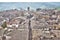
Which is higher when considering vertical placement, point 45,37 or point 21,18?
point 21,18

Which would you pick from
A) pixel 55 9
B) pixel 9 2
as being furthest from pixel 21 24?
pixel 55 9

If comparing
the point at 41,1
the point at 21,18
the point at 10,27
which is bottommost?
the point at 10,27

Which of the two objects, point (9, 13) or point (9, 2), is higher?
point (9, 2)

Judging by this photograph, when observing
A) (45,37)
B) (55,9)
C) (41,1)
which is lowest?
(45,37)

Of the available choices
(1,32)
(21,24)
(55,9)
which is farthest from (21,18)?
(55,9)

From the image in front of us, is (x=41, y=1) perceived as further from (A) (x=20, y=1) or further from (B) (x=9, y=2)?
(B) (x=9, y=2)

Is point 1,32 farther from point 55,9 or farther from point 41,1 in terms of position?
point 55,9

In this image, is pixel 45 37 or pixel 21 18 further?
pixel 21 18

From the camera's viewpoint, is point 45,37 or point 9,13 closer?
point 45,37
